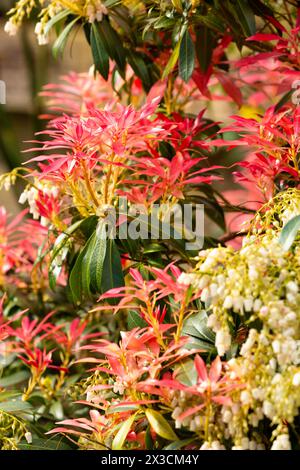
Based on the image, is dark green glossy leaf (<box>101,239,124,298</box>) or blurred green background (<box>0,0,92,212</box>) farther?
blurred green background (<box>0,0,92,212</box>)

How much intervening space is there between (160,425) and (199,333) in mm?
141

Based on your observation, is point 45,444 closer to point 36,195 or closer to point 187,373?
point 187,373

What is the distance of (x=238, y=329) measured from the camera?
1.02m

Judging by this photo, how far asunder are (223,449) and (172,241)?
0.36 m

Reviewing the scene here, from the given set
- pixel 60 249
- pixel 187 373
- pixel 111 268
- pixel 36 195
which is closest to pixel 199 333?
pixel 187 373

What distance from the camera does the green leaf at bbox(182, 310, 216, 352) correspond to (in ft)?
3.21

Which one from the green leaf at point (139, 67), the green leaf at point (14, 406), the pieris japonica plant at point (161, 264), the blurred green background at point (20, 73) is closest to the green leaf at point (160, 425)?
the pieris japonica plant at point (161, 264)

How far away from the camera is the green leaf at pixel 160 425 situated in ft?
3.02

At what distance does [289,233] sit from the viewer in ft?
2.96

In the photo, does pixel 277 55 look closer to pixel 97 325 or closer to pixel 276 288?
pixel 276 288

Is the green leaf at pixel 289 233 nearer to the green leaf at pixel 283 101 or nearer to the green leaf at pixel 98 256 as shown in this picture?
the green leaf at pixel 98 256

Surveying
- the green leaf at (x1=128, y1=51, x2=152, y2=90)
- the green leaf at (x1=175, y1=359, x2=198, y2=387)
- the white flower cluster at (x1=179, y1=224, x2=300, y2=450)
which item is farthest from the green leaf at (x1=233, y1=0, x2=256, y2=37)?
the green leaf at (x1=175, y1=359, x2=198, y2=387)

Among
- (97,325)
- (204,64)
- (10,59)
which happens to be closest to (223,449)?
(97,325)

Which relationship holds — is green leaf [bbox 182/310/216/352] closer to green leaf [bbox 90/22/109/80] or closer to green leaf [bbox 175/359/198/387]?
green leaf [bbox 175/359/198/387]
